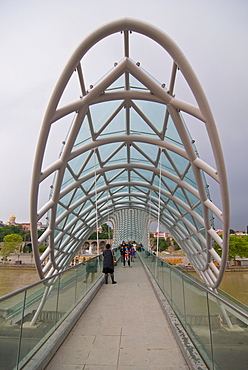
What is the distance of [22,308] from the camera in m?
4.40

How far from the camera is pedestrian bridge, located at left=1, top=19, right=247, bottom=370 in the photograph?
445 cm

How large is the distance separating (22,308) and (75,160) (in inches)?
575

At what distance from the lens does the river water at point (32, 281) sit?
40.9 meters

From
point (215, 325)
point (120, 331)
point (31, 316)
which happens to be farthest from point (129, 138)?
point (215, 325)

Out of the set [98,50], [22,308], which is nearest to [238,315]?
[22,308]

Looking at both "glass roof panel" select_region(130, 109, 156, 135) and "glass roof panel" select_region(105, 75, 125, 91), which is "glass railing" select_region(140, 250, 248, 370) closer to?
"glass roof panel" select_region(105, 75, 125, 91)

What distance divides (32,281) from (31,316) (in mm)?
52393

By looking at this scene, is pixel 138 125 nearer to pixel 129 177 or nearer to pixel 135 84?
pixel 135 84

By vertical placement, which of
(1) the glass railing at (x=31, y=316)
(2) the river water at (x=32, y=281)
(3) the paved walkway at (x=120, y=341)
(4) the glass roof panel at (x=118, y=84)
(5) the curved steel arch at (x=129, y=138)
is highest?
(4) the glass roof panel at (x=118, y=84)

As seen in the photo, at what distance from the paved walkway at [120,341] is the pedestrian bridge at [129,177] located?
0.13ft

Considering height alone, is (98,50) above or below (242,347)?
above

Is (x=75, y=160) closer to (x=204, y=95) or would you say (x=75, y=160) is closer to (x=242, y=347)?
(x=204, y=95)

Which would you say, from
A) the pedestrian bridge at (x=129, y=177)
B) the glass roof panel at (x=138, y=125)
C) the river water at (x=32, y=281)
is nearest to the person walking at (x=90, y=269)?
the pedestrian bridge at (x=129, y=177)

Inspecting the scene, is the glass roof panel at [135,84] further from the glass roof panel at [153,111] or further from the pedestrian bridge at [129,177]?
the glass roof panel at [153,111]
